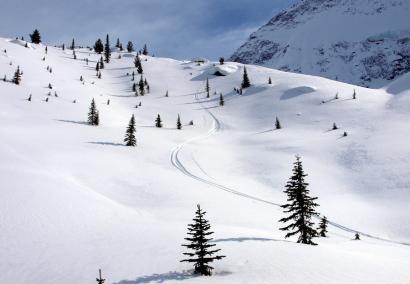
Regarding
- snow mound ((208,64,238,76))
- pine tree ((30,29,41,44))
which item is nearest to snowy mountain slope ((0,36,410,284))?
snow mound ((208,64,238,76))

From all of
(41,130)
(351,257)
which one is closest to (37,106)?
(41,130)

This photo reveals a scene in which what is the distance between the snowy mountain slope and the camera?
1470cm

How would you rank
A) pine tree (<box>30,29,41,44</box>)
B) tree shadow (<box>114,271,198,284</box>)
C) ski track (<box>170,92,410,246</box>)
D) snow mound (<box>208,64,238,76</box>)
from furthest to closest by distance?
pine tree (<box>30,29,41,44</box>)
snow mound (<box>208,64,238,76</box>)
ski track (<box>170,92,410,246</box>)
tree shadow (<box>114,271,198,284</box>)

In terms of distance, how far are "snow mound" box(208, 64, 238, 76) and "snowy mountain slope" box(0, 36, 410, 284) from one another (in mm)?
18703

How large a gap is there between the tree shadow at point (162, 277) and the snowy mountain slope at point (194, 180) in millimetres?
97

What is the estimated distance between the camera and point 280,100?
3214 inches

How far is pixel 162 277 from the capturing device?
13.4 m

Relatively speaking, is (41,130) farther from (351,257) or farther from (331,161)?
(351,257)

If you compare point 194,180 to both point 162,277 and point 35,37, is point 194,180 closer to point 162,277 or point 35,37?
point 162,277

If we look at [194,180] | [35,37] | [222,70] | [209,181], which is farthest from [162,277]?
[35,37]

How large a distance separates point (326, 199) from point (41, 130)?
33.6m

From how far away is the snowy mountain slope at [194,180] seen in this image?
14.7 m

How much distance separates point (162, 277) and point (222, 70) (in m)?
104

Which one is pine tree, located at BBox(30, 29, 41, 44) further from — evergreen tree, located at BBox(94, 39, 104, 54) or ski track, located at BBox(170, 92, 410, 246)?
ski track, located at BBox(170, 92, 410, 246)
